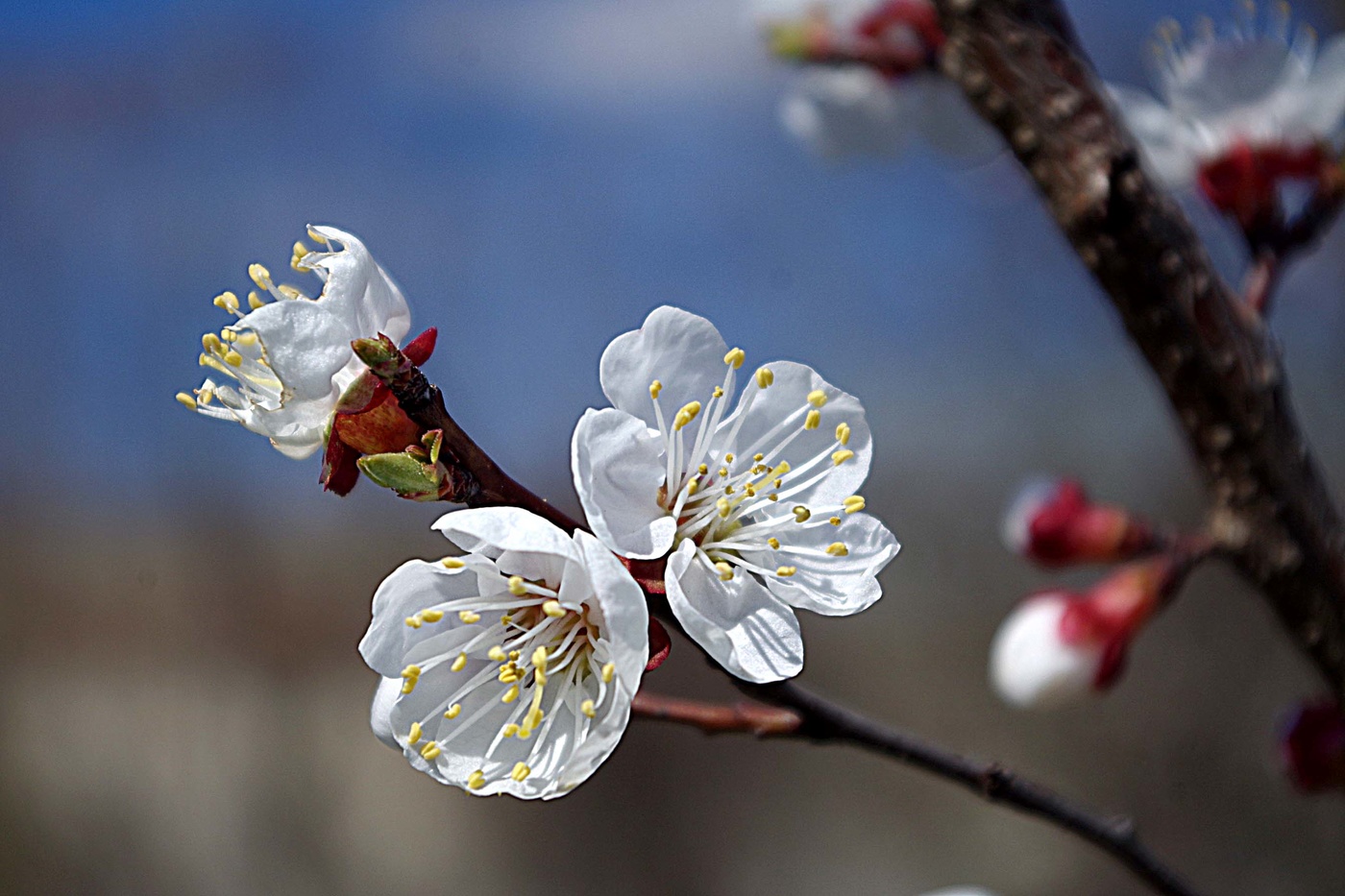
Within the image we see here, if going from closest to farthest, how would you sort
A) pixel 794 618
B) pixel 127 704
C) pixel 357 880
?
pixel 794 618 < pixel 357 880 < pixel 127 704

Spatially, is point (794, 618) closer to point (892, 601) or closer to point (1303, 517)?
point (1303, 517)

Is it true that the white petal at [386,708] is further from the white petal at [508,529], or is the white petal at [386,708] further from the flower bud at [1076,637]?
the flower bud at [1076,637]

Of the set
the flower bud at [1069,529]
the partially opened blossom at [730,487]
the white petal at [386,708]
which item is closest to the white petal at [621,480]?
the partially opened blossom at [730,487]

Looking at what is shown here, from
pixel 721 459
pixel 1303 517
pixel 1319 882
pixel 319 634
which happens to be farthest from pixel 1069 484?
pixel 319 634

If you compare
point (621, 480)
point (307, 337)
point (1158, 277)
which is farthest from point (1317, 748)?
point (307, 337)

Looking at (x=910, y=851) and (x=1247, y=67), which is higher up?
(x=1247, y=67)

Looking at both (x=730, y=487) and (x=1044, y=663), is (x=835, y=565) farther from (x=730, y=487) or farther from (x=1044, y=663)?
(x=1044, y=663)
